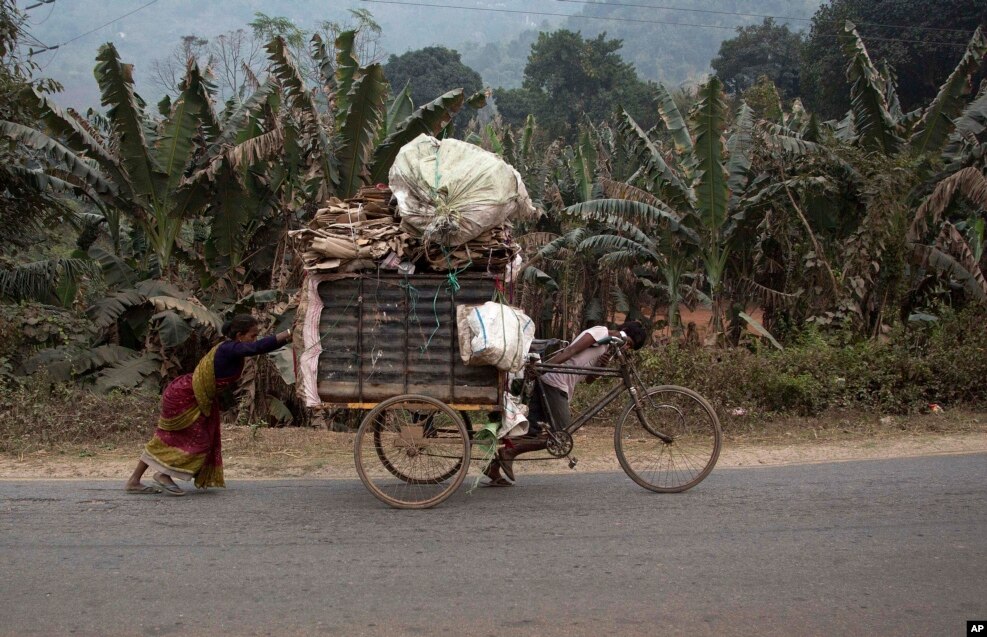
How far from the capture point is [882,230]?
11875 mm

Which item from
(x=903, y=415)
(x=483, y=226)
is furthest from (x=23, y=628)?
(x=903, y=415)

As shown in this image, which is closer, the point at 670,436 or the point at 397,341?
the point at 397,341

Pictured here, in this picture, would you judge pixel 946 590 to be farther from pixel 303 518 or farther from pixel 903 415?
pixel 903 415

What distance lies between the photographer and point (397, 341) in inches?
234

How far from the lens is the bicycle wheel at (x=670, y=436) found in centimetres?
618

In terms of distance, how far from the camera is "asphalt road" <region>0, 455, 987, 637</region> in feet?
13.0

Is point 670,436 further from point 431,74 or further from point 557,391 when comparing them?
point 431,74

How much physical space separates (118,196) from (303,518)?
25.9ft

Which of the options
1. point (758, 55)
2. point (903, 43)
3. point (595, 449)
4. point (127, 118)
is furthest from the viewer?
point (758, 55)

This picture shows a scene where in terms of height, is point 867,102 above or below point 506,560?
above

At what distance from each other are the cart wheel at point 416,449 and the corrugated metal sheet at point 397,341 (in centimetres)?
15

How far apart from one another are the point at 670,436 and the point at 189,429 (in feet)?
11.4

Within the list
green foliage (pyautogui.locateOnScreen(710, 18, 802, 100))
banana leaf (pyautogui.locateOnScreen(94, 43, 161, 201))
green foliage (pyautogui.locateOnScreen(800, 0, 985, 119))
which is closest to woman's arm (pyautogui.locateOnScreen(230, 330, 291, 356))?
banana leaf (pyautogui.locateOnScreen(94, 43, 161, 201))

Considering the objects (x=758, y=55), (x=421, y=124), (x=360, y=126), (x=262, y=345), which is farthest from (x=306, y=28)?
(x=262, y=345)
